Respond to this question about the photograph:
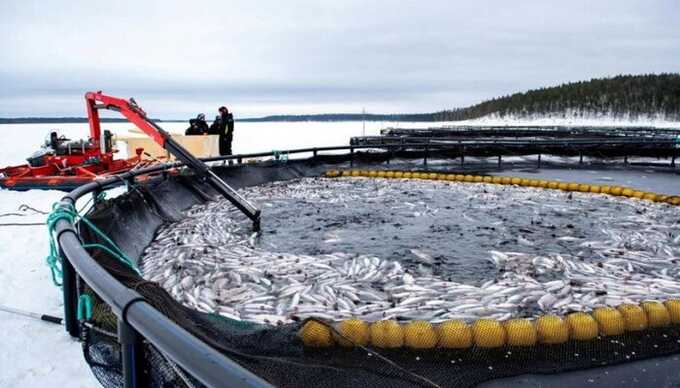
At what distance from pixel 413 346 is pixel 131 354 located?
2.68 metres

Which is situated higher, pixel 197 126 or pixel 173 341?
pixel 197 126

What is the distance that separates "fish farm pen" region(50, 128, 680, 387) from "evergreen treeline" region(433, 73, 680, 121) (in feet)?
313

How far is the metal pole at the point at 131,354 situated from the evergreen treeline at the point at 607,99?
352 ft

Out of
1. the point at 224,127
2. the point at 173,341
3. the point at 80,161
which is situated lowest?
the point at 80,161

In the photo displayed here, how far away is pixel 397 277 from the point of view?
21.1 ft

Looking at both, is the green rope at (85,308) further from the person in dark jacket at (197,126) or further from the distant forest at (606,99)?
the distant forest at (606,99)

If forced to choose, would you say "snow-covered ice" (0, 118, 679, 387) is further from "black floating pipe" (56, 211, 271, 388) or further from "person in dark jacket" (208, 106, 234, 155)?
"person in dark jacket" (208, 106, 234, 155)

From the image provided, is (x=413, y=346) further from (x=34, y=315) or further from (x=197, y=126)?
(x=197, y=126)

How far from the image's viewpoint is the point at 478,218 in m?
10.0

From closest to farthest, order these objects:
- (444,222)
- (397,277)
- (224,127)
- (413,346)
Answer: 1. (413,346)
2. (397,277)
3. (444,222)
4. (224,127)

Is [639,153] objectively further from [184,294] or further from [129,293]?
[129,293]

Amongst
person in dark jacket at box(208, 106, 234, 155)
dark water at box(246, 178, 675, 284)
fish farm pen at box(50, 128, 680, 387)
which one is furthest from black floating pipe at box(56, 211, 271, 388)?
person in dark jacket at box(208, 106, 234, 155)

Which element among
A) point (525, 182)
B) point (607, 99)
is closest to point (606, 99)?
point (607, 99)

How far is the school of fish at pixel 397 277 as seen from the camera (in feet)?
17.7
